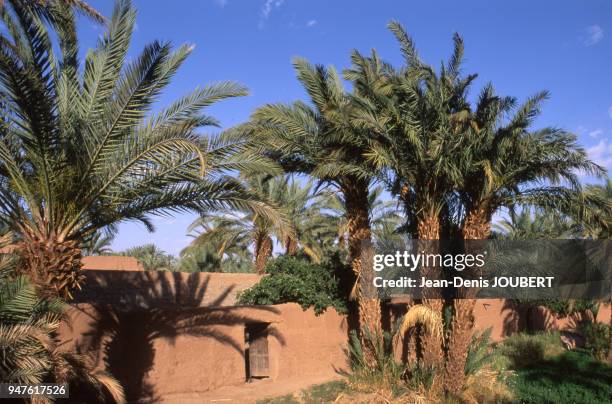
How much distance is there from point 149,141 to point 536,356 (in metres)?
15.8

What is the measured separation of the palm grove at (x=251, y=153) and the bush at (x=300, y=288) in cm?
80

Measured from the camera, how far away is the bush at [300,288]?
15.2 meters

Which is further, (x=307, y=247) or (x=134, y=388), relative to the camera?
(x=307, y=247)

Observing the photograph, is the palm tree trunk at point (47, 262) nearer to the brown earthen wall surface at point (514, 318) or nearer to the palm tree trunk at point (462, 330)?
the palm tree trunk at point (462, 330)

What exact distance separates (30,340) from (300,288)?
9026 mm

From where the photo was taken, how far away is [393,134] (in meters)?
12.1

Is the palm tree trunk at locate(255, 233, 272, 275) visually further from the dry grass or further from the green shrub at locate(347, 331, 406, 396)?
the dry grass

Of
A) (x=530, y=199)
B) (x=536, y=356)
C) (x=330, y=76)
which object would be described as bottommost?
(x=536, y=356)

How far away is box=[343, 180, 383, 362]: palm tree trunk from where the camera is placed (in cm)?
1296

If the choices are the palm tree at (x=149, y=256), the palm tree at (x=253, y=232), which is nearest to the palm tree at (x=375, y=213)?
the palm tree at (x=253, y=232)

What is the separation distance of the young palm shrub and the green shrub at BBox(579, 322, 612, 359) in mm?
16582

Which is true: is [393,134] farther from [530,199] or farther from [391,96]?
[530,199]

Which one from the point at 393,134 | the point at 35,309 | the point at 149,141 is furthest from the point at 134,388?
the point at 393,134

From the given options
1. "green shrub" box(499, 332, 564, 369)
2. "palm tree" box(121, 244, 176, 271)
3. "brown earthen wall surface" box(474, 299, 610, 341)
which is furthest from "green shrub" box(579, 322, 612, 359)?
"palm tree" box(121, 244, 176, 271)
